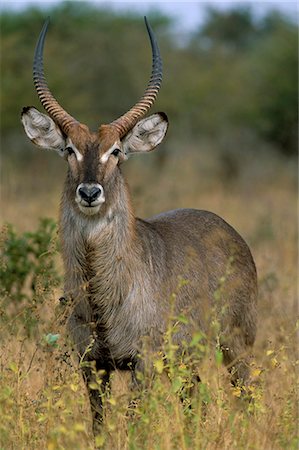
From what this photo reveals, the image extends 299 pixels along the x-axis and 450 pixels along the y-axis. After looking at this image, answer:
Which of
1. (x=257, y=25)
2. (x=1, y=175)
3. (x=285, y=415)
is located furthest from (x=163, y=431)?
(x=257, y=25)

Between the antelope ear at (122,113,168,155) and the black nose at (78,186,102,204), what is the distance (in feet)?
2.37

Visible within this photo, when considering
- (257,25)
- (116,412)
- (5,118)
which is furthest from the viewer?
(257,25)

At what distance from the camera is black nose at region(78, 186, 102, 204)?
19.7 ft

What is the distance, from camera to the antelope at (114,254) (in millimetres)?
6273

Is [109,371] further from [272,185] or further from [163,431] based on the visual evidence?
[272,185]

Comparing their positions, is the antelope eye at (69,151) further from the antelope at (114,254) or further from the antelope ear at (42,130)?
the antelope ear at (42,130)

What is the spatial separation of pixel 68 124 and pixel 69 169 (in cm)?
33

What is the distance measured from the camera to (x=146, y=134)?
6.87 metres

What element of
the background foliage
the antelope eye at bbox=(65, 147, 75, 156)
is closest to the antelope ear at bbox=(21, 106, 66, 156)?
the antelope eye at bbox=(65, 147, 75, 156)

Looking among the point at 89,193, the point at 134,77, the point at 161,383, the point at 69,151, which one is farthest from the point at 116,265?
the point at 134,77

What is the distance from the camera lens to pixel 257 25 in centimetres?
5619

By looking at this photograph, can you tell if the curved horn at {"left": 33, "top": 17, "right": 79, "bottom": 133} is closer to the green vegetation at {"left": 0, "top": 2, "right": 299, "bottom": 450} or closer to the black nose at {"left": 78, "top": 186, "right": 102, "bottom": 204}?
the black nose at {"left": 78, "top": 186, "right": 102, "bottom": 204}

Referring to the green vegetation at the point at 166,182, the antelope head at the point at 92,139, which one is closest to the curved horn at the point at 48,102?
the antelope head at the point at 92,139

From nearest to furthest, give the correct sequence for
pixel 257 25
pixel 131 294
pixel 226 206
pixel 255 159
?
pixel 131 294 → pixel 226 206 → pixel 255 159 → pixel 257 25
